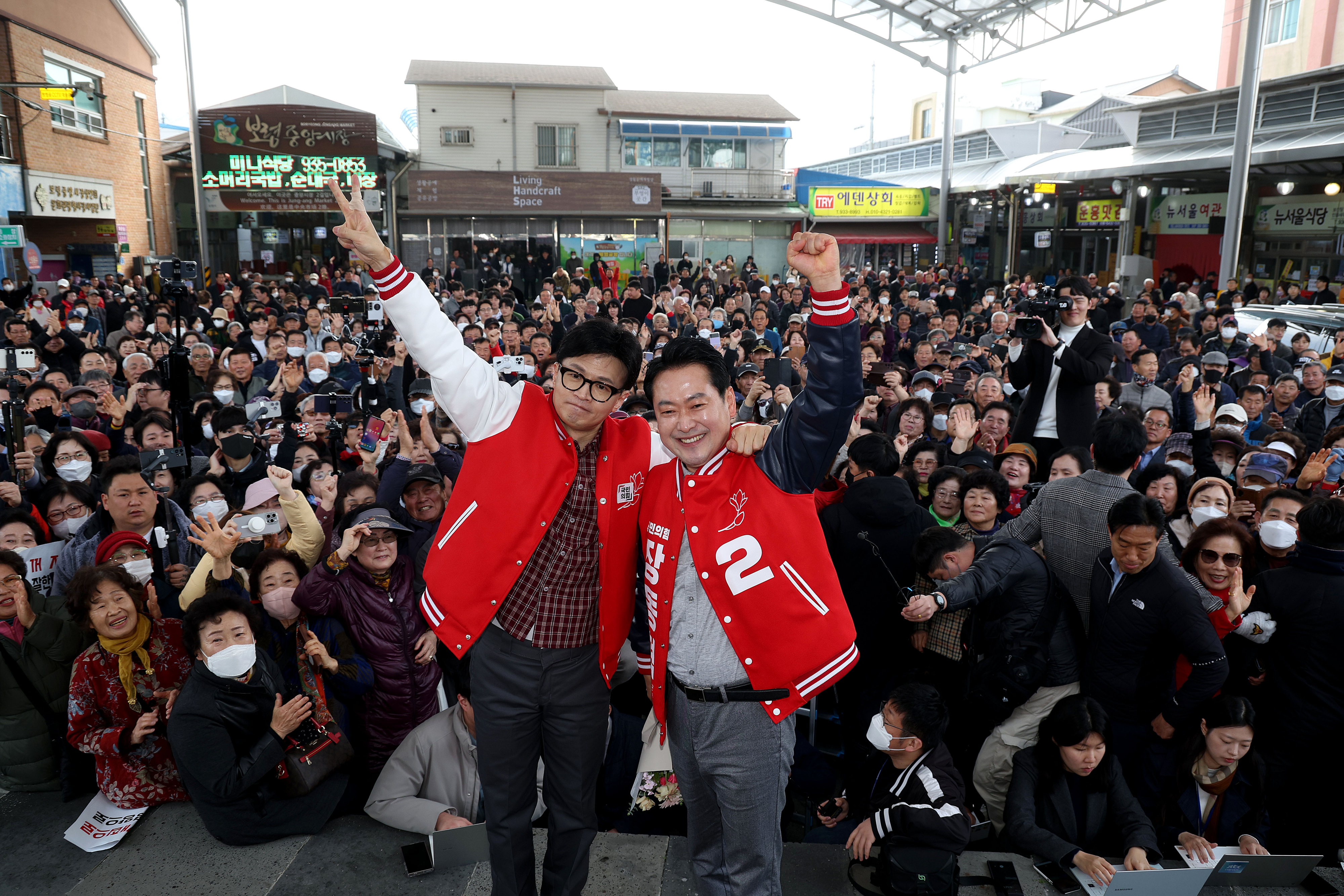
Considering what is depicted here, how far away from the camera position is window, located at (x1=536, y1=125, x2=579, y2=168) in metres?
28.1

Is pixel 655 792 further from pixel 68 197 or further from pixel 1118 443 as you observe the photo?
pixel 68 197

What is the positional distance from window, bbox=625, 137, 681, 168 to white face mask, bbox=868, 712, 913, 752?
27.6 m

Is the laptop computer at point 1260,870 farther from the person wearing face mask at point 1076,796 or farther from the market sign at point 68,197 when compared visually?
the market sign at point 68,197

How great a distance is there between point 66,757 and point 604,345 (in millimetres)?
3018

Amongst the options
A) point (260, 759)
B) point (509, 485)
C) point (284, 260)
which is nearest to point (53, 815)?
point (260, 759)

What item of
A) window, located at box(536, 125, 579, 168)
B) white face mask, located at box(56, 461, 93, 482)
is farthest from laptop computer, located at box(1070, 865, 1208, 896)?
window, located at box(536, 125, 579, 168)

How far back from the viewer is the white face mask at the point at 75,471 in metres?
5.26

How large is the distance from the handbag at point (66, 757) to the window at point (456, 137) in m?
26.9

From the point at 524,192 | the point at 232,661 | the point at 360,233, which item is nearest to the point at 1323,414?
the point at 360,233

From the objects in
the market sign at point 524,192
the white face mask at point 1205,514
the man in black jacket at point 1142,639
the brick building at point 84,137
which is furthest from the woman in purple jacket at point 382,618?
the market sign at point 524,192

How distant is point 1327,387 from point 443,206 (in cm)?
2186

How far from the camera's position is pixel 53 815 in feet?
11.0

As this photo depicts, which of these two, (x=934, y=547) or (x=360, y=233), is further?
(x=934, y=547)

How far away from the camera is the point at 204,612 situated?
3055mm
